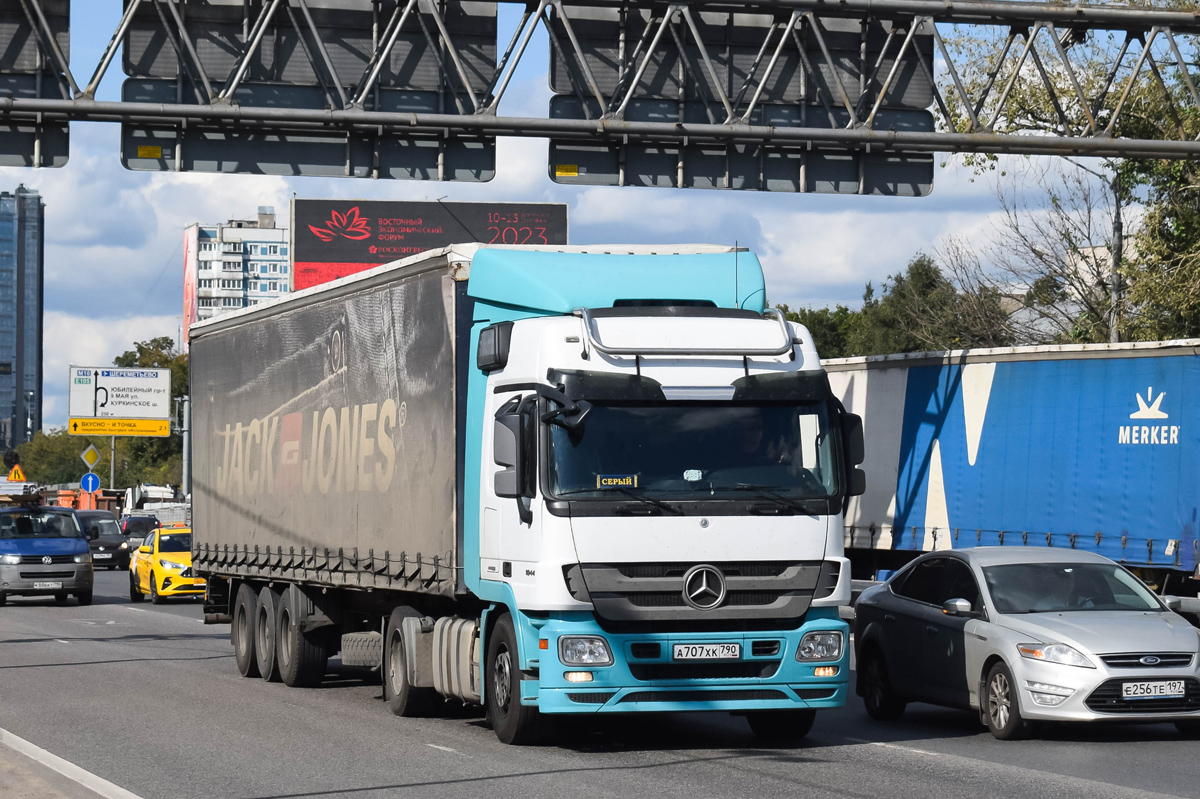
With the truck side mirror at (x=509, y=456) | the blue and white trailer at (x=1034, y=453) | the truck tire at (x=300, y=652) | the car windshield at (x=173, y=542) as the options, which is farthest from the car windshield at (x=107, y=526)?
the truck side mirror at (x=509, y=456)

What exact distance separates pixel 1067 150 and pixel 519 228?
37637mm

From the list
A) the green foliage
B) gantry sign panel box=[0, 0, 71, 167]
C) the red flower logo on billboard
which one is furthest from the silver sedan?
the green foliage

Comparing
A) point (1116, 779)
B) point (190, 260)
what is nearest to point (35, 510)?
point (1116, 779)

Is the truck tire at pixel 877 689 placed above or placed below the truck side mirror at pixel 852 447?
below

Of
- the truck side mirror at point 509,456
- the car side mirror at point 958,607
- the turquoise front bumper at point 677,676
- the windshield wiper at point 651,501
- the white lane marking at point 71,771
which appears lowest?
the white lane marking at point 71,771

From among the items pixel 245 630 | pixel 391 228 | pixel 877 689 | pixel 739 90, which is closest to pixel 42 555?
pixel 245 630

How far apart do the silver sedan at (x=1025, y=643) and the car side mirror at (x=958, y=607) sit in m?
0.01

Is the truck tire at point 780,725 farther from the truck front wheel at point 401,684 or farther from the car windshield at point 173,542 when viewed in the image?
the car windshield at point 173,542

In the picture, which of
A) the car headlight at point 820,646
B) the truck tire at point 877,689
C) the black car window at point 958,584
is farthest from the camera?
the truck tire at point 877,689

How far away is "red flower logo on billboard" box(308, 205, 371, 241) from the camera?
54.8 metres

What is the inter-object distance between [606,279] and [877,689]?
184 inches

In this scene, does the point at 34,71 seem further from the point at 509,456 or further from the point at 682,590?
the point at 682,590

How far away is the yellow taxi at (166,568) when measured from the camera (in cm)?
3566

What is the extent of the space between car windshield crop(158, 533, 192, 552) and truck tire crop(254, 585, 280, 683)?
727 inches
